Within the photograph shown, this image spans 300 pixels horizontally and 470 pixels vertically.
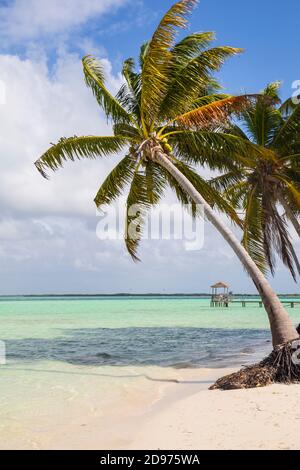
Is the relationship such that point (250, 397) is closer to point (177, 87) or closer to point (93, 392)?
point (93, 392)

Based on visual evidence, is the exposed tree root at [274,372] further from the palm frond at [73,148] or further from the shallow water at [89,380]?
the palm frond at [73,148]

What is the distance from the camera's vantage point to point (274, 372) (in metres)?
8.19

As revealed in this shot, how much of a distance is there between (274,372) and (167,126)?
7.11 metres

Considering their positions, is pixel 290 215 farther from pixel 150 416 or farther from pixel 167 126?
pixel 150 416

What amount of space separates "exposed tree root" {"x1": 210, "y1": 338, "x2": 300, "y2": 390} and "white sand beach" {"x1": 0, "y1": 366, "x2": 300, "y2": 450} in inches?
10.5

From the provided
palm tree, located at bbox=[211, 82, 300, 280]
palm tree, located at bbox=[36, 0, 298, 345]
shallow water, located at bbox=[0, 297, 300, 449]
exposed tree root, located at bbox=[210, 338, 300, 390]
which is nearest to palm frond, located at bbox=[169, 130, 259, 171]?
palm tree, located at bbox=[36, 0, 298, 345]

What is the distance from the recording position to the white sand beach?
556 cm

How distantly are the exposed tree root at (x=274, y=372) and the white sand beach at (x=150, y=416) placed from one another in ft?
0.88

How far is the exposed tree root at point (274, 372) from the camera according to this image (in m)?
8.05

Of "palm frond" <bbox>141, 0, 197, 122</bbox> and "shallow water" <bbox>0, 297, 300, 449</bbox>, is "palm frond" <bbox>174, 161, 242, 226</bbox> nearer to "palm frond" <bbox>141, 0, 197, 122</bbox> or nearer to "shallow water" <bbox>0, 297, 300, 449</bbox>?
"palm frond" <bbox>141, 0, 197, 122</bbox>

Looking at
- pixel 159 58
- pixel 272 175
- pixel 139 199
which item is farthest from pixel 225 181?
pixel 159 58

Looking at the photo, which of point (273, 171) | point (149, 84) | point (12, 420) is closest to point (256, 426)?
point (12, 420)

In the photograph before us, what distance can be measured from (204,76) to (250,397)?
821 centimetres

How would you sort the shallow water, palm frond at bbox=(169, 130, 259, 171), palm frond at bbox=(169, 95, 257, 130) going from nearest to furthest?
the shallow water, palm frond at bbox=(169, 95, 257, 130), palm frond at bbox=(169, 130, 259, 171)
